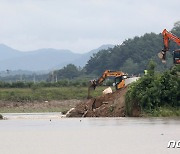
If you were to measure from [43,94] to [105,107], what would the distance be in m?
39.2

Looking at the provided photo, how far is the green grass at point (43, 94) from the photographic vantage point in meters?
84.6

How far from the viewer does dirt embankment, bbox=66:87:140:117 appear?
4906 cm

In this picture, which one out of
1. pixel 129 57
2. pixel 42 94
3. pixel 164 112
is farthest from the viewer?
pixel 129 57

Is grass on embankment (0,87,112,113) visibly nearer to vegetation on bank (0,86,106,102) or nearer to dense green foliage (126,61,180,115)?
vegetation on bank (0,86,106,102)

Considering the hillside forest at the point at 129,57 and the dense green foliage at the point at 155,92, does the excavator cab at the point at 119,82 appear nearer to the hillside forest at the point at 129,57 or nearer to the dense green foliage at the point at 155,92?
the dense green foliage at the point at 155,92

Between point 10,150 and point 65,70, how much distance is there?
165m

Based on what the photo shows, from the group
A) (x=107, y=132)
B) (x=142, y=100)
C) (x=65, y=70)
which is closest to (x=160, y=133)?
(x=107, y=132)

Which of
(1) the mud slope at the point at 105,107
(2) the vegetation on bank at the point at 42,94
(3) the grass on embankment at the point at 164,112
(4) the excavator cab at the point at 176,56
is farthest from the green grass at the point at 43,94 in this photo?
(3) the grass on embankment at the point at 164,112

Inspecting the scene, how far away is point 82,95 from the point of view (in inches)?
3445

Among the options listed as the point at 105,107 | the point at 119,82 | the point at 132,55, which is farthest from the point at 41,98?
the point at 132,55

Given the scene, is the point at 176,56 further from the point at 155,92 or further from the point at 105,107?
the point at 105,107

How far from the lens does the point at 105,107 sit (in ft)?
164

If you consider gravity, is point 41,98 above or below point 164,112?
below

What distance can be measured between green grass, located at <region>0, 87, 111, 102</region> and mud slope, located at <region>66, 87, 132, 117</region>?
98.7 feet
